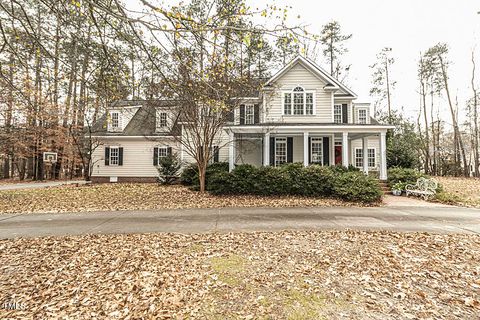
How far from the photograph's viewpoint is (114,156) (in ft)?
59.5

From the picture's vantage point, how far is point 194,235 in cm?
553

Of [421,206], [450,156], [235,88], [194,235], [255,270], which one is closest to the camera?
[255,270]

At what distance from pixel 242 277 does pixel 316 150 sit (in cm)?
1363

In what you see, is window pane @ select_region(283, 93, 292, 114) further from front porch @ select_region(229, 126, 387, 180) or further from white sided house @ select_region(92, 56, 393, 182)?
front porch @ select_region(229, 126, 387, 180)

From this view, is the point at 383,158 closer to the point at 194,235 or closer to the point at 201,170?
the point at 201,170

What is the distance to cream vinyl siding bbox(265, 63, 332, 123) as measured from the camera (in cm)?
1516

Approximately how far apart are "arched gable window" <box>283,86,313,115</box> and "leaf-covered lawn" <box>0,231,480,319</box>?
11293mm

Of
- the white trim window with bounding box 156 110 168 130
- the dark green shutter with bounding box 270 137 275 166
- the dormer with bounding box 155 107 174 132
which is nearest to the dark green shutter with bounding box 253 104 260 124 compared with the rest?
the dark green shutter with bounding box 270 137 275 166

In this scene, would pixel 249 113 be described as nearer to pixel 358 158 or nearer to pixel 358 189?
pixel 358 189

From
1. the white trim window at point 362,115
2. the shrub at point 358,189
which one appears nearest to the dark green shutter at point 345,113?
the white trim window at point 362,115

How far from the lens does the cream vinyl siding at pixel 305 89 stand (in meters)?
15.2

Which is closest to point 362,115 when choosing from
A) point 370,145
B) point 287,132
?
point 370,145

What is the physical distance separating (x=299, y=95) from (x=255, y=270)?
541 inches

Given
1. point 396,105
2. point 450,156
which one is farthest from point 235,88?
point 450,156
